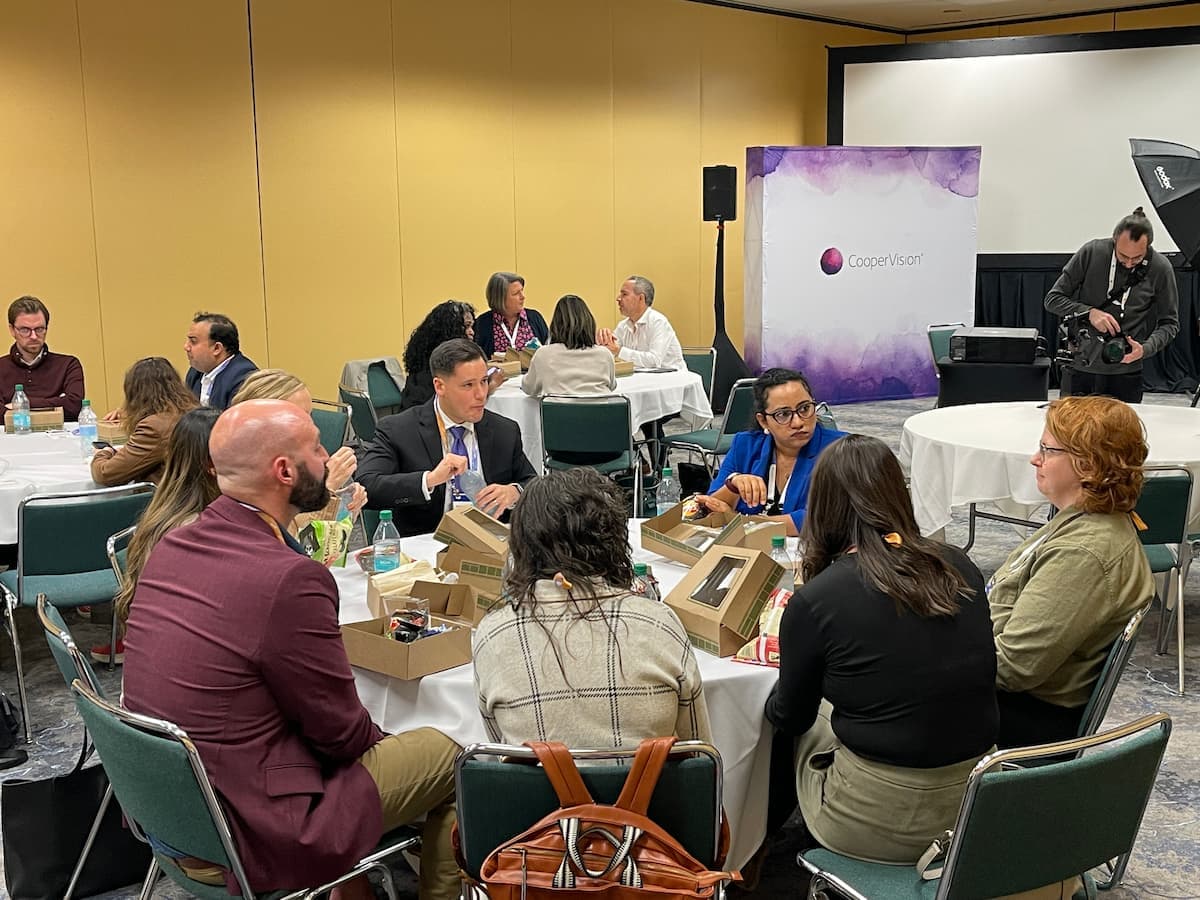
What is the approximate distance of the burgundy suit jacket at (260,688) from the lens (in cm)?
224

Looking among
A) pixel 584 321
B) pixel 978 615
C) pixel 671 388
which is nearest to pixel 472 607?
pixel 978 615

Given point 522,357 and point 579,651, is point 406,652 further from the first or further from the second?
point 522,357

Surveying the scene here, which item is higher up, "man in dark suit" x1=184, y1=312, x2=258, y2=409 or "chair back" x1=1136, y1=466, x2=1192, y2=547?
"man in dark suit" x1=184, y1=312, x2=258, y2=409

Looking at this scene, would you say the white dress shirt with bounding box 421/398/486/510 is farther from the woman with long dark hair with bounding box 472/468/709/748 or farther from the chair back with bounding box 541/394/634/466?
the woman with long dark hair with bounding box 472/468/709/748

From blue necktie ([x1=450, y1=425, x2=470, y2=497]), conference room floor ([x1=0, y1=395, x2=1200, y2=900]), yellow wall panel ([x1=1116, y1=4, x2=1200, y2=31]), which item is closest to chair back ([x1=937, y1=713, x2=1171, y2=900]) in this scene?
conference room floor ([x1=0, y1=395, x2=1200, y2=900])

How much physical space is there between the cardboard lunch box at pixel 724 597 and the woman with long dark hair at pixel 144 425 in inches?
96.3

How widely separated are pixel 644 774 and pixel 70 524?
9.80 ft

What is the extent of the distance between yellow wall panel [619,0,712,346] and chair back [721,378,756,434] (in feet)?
15.1

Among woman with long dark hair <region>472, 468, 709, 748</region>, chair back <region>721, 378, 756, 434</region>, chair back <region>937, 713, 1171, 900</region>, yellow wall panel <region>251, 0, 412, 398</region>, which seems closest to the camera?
chair back <region>937, 713, 1171, 900</region>

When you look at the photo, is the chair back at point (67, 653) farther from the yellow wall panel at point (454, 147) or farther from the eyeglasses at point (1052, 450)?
the yellow wall panel at point (454, 147)

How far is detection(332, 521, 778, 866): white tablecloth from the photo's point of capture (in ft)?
8.73

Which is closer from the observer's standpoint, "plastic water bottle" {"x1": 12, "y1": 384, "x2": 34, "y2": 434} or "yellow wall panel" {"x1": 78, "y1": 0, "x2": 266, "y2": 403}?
"plastic water bottle" {"x1": 12, "y1": 384, "x2": 34, "y2": 434}

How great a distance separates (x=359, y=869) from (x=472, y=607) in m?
0.75

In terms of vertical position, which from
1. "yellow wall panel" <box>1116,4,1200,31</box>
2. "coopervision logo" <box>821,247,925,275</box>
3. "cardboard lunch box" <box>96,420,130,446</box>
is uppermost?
"yellow wall panel" <box>1116,4,1200,31</box>
